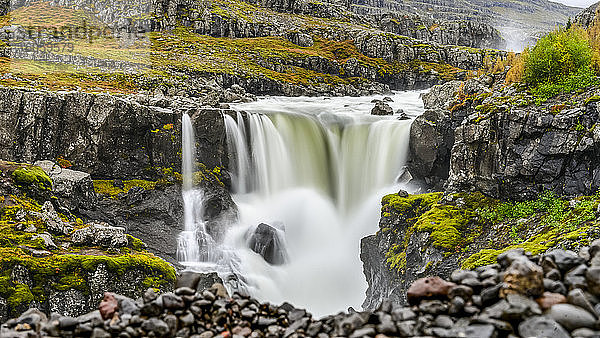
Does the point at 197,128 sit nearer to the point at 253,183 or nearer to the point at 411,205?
the point at 253,183

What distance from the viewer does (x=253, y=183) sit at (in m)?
29.2

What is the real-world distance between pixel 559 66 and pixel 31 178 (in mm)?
23523

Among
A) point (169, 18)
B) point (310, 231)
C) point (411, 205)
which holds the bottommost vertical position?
point (310, 231)

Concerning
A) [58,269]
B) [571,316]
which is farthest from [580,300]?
[58,269]

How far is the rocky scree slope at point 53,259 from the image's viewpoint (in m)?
12.5

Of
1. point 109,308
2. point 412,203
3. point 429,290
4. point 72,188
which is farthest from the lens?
point 72,188

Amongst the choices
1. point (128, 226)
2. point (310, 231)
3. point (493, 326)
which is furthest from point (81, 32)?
point (493, 326)

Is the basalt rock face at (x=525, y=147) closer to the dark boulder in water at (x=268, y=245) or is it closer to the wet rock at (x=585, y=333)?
the dark boulder in water at (x=268, y=245)

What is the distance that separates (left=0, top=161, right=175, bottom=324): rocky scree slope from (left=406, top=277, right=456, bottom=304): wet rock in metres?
11.4

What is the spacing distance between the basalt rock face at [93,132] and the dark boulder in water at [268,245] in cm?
782

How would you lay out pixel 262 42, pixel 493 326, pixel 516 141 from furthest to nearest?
pixel 262 42 → pixel 516 141 → pixel 493 326

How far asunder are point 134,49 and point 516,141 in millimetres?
54508

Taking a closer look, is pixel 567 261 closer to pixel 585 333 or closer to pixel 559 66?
pixel 585 333

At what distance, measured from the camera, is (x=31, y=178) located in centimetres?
1788
